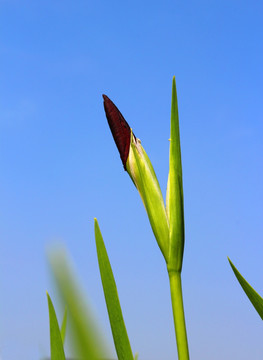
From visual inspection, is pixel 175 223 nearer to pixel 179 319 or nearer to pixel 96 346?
pixel 179 319

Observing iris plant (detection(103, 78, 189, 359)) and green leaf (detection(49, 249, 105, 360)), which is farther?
iris plant (detection(103, 78, 189, 359))

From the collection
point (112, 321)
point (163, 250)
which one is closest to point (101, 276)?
point (112, 321)

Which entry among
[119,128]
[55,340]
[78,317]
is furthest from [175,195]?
[78,317]

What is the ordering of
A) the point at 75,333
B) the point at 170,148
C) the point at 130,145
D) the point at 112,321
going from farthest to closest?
the point at 130,145 → the point at 170,148 → the point at 112,321 → the point at 75,333

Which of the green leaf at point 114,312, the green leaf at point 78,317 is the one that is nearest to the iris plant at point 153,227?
the green leaf at point 114,312

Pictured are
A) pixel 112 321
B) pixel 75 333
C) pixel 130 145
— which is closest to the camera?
pixel 75 333

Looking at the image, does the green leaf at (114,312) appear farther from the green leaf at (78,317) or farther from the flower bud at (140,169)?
the green leaf at (78,317)

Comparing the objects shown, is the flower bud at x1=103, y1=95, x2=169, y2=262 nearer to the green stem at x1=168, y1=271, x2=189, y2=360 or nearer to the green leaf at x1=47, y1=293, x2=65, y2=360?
the green stem at x1=168, y1=271, x2=189, y2=360

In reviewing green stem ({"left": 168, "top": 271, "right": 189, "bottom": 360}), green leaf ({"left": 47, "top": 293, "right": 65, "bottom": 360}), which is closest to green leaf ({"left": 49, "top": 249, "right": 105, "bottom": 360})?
green leaf ({"left": 47, "top": 293, "right": 65, "bottom": 360})
